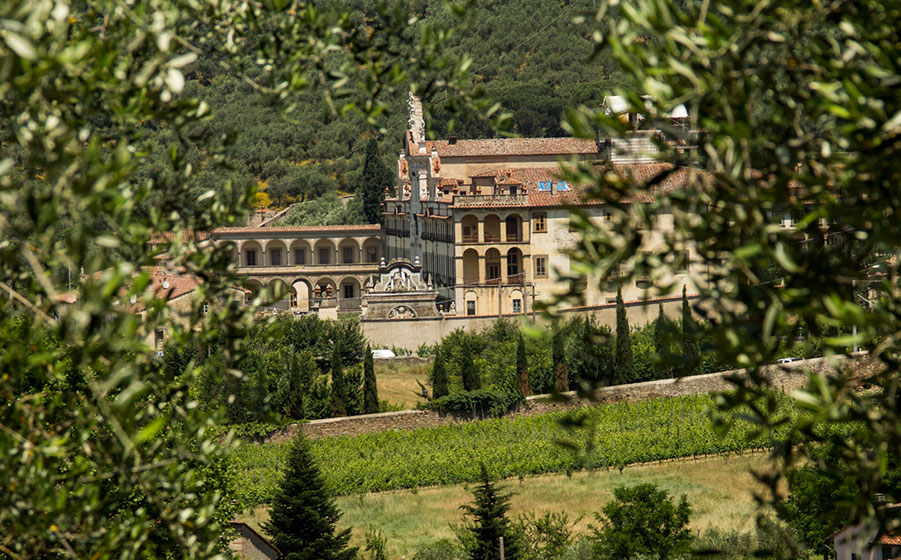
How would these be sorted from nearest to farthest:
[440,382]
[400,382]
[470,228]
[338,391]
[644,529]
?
[644,529], [338,391], [440,382], [400,382], [470,228]

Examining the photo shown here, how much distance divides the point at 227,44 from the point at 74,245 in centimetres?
337

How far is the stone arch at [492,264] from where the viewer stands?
201 ft

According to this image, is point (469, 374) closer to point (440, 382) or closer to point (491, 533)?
point (440, 382)

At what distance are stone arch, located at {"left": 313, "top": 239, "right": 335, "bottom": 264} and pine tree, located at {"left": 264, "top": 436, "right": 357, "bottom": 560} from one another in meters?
51.7

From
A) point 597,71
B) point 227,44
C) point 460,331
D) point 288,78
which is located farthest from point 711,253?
point 597,71

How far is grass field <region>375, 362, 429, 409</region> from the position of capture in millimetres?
50531

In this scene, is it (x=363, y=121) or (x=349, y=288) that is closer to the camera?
(x=349, y=288)

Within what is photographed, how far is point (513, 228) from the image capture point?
61.1m

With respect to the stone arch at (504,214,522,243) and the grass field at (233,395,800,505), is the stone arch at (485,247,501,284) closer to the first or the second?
the stone arch at (504,214,522,243)

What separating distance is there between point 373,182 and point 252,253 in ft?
36.0

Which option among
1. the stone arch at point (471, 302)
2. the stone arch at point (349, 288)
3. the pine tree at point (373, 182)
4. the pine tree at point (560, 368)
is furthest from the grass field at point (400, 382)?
the pine tree at point (373, 182)

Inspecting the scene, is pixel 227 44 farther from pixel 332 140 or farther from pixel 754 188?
pixel 332 140

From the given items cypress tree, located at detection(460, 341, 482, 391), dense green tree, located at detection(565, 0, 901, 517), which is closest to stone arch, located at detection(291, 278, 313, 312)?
cypress tree, located at detection(460, 341, 482, 391)

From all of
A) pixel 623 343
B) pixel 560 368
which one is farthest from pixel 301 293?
pixel 623 343
